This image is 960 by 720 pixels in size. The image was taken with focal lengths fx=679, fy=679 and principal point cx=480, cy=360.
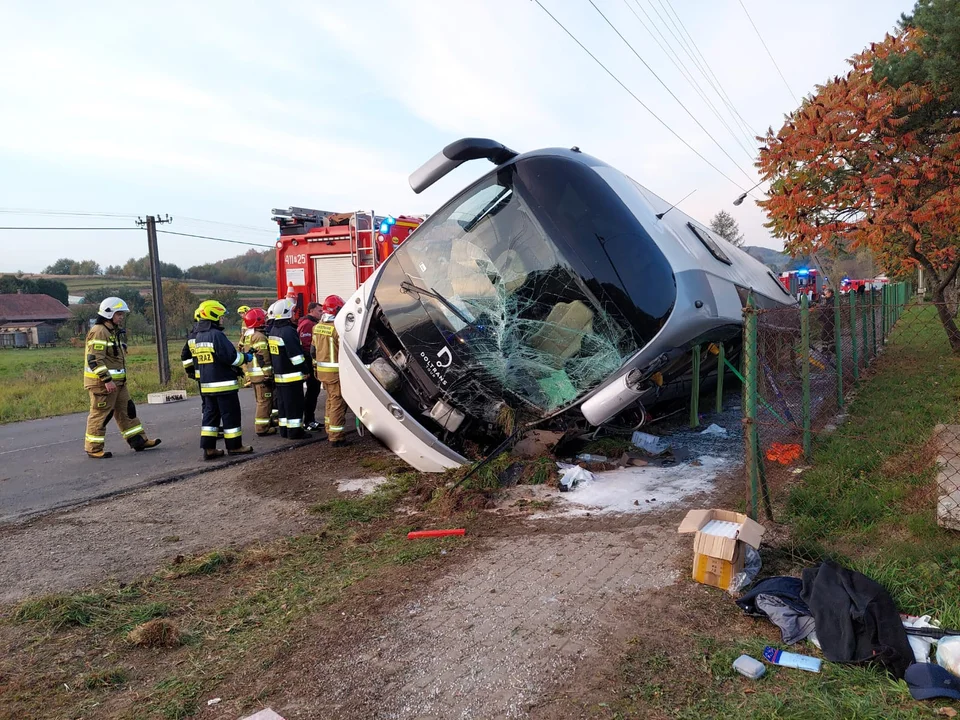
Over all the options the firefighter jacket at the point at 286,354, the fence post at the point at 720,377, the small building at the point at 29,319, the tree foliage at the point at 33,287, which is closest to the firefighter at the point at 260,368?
the firefighter jacket at the point at 286,354

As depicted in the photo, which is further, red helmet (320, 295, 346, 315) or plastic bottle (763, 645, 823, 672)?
red helmet (320, 295, 346, 315)

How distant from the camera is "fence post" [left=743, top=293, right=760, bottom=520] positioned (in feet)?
13.4

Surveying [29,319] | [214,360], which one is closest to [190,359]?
[214,360]

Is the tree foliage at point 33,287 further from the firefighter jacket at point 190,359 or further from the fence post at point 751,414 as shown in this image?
the fence post at point 751,414

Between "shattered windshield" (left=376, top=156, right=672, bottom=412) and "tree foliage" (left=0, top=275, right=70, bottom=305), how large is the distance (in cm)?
5679

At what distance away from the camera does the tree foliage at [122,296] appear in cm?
4844

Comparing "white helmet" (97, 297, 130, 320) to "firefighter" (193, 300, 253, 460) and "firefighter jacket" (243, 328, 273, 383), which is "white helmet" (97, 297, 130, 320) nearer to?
"firefighter" (193, 300, 253, 460)

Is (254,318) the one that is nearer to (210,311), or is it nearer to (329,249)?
(210,311)

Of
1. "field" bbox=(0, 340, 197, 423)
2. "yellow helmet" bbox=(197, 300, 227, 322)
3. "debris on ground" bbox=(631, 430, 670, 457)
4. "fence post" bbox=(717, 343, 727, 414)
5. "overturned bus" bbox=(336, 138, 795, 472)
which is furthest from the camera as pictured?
"field" bbox=(0, 340, 197, 423)

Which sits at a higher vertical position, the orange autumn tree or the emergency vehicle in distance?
the orange autumn tree

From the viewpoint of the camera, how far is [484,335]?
16.9ft

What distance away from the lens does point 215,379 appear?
726cm

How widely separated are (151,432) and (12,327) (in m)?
44.0

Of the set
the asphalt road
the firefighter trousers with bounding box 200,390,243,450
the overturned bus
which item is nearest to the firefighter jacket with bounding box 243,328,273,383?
the asphalt road
